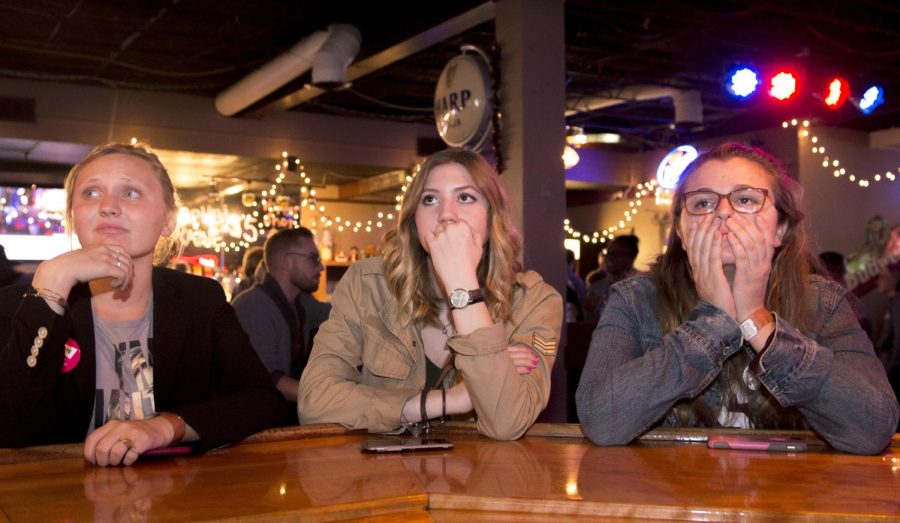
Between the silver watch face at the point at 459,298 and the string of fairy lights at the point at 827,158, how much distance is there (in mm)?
9234

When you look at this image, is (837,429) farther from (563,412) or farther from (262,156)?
(262,156)

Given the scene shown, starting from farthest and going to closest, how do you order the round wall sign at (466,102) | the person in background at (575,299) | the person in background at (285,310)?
the person in background at (575,299) → the round wall sign at (466,102) → the person in background at (285,310)

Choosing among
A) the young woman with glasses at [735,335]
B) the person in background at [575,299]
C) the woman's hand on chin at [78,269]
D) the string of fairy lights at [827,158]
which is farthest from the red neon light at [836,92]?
the woman's hand on chin at [78,269]

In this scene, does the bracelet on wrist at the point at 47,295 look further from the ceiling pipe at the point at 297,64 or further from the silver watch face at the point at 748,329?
the ceiling pipe at the point at 297,64

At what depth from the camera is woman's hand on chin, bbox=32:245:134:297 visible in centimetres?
177

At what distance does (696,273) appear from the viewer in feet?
6.05

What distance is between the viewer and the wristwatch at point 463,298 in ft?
6.19

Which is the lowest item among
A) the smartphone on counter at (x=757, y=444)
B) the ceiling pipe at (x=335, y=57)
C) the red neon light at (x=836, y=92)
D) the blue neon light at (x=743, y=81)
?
the smartphone on counter at (x=757, y=444)

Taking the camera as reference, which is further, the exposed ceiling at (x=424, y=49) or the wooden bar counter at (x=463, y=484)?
the exposed ceiling at (x=424, y=49)

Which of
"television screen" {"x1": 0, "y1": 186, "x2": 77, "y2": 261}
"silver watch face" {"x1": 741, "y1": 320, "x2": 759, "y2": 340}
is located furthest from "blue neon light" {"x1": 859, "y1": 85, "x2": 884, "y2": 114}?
"television screen" {"x1": 0, "y1": 186, "x2": 77, "y2": 261}

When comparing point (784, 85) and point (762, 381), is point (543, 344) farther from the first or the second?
point (784, 85)

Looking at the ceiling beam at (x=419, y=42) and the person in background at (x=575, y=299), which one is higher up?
the ceiling beam at (x=419, y=42)

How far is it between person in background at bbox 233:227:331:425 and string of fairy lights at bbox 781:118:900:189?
287 inches

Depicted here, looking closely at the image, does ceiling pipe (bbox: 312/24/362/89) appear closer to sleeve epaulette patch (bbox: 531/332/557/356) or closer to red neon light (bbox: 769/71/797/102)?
red neon light (bbox: 769/71/797/102)
